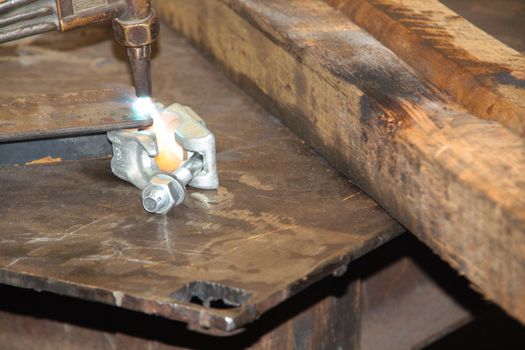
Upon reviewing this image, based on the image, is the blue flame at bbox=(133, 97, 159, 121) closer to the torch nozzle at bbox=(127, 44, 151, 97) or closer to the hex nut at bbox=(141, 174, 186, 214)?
the torch nozzle at bbox=(127, 44, 151, 97)

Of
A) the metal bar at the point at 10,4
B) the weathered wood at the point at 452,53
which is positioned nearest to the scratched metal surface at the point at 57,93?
the metal bar at the point at 10,4

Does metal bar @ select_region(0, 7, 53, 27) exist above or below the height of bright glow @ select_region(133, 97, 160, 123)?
above

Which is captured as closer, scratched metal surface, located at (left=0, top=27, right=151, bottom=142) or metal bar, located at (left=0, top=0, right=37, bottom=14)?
metal bar, located at (left=0, top=0, right=37, bottom=14)

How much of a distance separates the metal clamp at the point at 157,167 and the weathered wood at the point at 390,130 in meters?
0.25

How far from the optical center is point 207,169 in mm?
1810

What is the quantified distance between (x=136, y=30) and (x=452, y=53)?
60 cm

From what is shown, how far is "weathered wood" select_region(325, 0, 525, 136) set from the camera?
1765 millimetres

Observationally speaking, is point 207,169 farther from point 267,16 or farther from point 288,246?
point 267,16

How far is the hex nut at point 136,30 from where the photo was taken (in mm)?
1851

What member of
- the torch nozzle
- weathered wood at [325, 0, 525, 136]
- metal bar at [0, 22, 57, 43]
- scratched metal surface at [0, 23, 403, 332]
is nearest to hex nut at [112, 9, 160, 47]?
the torch nozzle

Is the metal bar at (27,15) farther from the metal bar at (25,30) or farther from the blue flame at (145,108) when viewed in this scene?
the blue flame at (145,108)

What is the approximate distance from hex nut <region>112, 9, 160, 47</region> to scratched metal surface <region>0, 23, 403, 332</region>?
0.25 metres

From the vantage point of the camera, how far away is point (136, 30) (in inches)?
73.1

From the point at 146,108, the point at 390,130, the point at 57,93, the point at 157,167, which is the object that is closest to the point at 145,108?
the point at 146,108
